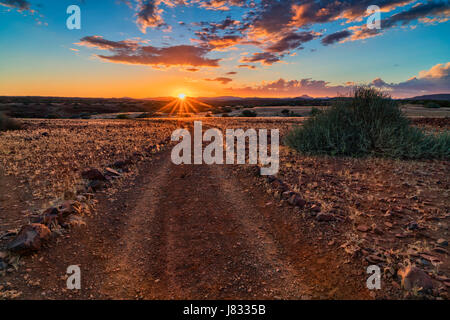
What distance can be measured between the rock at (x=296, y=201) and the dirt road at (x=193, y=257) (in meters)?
0.20

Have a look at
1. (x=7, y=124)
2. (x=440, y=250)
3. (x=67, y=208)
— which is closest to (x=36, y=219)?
(x=67, y=208)

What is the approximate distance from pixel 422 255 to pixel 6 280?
21.7 ft

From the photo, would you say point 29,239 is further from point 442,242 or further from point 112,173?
point 442,242

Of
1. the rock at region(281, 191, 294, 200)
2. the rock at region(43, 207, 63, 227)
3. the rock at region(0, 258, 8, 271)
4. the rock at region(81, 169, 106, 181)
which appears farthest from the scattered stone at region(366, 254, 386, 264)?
the rock at region(81, 169, 106, 181)

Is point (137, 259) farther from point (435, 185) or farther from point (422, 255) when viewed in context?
point (435, 185)

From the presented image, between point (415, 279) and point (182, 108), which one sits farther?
point (182, 108)

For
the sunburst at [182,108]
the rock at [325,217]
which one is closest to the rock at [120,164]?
the rock at [325,217]

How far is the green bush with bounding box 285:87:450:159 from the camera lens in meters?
10.4

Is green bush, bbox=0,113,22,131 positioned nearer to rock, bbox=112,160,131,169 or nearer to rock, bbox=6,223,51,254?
rock, bbox=112,160,131,169

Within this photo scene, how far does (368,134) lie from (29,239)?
39.8 feet

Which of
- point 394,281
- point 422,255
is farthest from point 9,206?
point 422,255

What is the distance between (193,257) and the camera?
15.4ft

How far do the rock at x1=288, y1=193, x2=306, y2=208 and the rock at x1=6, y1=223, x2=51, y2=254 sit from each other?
5.45 m

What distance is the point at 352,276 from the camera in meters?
3.95
